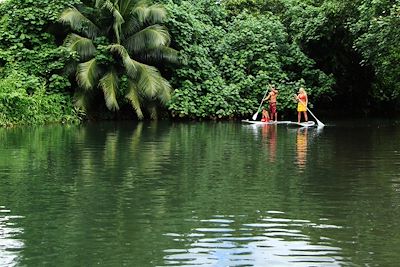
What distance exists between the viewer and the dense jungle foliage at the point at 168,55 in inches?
945

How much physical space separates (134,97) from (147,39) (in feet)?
8.00

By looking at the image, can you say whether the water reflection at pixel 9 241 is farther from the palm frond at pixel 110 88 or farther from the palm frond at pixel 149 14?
the palm frond at pixel 149 14

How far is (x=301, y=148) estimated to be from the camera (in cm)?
1437

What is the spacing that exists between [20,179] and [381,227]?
535 cm

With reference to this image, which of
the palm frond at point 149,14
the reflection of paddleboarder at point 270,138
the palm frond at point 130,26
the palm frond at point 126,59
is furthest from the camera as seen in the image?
the palm frond at point 130,26

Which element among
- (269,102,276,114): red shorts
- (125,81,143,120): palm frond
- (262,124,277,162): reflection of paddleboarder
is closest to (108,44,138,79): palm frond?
(125,81,143,120): palm frond

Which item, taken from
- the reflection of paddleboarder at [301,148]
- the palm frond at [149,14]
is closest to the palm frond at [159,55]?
the palm frond at [149,14]

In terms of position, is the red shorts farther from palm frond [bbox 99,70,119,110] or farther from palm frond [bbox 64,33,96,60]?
palm frond [bbox 64,33,96,60]

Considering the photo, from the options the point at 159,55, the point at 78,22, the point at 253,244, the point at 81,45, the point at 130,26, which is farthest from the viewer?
the point at 159,55

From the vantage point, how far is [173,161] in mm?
11859

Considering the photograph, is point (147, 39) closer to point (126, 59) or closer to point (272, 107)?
point (126, 59)

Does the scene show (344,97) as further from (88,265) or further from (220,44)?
(88,265)

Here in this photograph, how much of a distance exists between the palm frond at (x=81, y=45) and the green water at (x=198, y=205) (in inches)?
429

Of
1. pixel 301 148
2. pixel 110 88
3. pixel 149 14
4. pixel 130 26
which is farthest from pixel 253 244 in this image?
pixel 130 26
